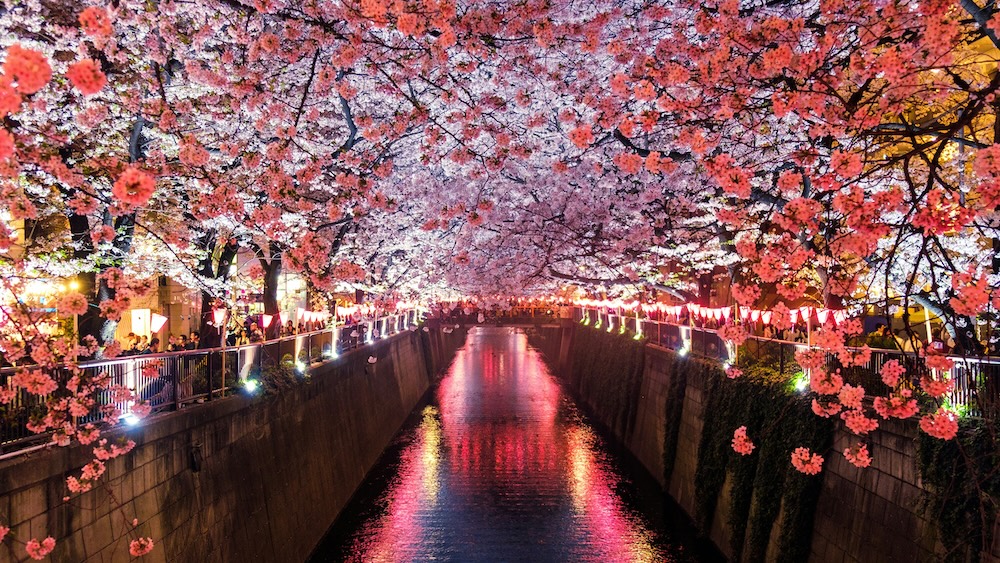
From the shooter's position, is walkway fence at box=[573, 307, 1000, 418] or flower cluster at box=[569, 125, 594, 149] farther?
flower cluster at box=[569, 125, 594, 149]

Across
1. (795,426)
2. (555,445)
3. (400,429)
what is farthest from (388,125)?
(400,429)

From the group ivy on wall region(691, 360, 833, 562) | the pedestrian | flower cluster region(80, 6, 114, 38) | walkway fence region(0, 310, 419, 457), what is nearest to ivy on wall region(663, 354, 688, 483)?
ivy on wall region(691, 360, 833, 562)

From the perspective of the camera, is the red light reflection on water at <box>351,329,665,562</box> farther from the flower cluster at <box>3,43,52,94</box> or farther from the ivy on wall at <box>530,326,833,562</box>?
the flower cluster at <box>3,43,52,94</box>

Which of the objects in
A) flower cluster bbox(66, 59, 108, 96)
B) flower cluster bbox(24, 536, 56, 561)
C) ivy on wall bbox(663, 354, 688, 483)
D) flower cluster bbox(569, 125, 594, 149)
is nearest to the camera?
flower cluster bbox(66, 59, 108, 96)

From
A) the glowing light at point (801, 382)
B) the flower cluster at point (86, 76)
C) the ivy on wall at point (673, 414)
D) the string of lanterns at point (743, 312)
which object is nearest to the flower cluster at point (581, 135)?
the string of lanterns at point (743, 312)

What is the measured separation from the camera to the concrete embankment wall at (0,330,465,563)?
7078 millimetres

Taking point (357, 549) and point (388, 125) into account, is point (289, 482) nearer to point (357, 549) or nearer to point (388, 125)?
point (357, 549)

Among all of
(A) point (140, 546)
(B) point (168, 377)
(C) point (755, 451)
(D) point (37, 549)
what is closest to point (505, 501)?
(C) point (755, 451)

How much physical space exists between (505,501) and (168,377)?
1250 cm

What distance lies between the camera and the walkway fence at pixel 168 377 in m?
7.10

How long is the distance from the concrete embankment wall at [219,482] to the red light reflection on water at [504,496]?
1.94 meters

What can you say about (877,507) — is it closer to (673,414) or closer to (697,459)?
(697,459)

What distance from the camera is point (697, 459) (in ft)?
59.8

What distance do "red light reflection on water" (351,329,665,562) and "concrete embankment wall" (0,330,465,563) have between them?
194 centimetres
